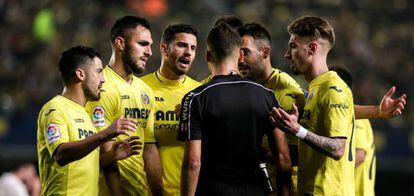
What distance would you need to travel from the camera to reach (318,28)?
7.58m

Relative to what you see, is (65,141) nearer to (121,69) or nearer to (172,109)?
(121,69)

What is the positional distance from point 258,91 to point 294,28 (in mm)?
915

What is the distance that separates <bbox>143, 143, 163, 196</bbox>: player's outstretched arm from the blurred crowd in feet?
26.6

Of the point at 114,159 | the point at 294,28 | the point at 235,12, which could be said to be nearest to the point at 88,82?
the point at 114,159

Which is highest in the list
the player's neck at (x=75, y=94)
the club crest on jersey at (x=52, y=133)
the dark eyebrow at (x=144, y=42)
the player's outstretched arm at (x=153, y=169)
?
the dark eyebrow at (x=144, y=42)

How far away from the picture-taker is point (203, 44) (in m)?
18.7

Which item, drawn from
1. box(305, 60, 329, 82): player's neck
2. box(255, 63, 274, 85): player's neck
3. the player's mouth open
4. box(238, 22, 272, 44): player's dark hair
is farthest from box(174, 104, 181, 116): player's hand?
box(305, 60, 329, 82): player's neck

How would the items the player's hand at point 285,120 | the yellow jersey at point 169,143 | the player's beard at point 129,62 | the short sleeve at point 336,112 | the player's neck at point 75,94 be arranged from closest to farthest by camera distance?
1. the player's hand at point 285,120
2. the short sleeve at point 336,112
3. the player's neck at point 75,94
4. the player's beard at point 129,62
5. the yellow jersey at point 169,143

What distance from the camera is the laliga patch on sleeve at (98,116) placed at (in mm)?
7766

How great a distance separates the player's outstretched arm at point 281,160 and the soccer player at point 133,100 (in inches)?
47.6

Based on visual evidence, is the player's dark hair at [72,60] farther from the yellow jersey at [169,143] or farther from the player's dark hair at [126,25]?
the yellow jersey at [169,143]

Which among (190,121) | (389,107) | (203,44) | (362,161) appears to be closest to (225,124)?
(190,121)

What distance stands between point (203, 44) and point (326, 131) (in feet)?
38.0

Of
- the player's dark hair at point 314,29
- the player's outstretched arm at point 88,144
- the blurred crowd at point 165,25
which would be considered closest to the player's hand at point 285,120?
the player's dark hair at point 314,29
